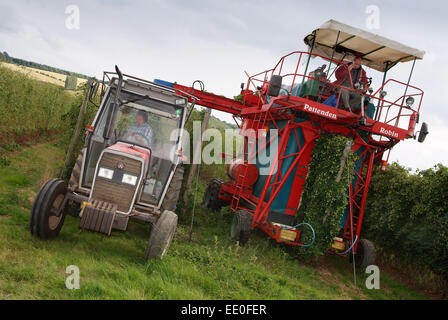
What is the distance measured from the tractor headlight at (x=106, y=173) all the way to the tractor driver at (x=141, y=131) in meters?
0.89

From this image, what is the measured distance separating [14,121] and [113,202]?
8.09 meters

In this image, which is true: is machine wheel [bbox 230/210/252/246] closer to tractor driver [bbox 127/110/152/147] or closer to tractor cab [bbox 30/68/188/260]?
tractor cab [bbox 30/68/188/260]

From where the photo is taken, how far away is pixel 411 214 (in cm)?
740

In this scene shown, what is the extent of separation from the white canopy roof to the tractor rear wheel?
4.22 meters

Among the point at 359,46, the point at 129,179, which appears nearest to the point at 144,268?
the point at 129,179

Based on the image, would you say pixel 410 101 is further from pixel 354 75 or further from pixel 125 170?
pixel 125 170

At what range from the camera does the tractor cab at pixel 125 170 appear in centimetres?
482

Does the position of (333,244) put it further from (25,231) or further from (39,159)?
(39,159)

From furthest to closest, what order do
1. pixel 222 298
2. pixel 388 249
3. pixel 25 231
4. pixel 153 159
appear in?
pixel 388 249 → pixel 153 159 → pixel 25 231 → pixel 222 298

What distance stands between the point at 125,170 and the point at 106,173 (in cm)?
28

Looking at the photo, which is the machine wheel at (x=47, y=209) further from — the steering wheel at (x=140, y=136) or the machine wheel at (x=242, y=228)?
the machine wheel at (x=242, y=228)

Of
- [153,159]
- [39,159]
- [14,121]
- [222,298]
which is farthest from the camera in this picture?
[14,121]

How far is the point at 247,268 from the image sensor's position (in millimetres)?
5289
